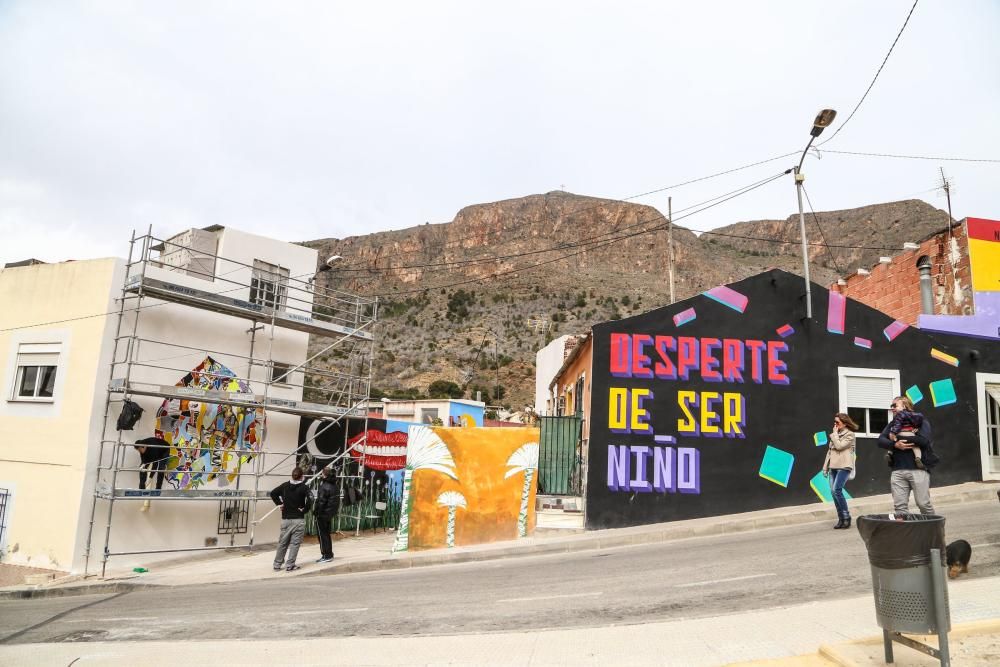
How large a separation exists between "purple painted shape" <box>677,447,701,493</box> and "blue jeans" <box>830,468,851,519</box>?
139 inches

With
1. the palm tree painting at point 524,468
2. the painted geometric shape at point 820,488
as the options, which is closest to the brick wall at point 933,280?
the painted geometric shape at point 820,488

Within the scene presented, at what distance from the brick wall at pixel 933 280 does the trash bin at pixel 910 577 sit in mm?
17327

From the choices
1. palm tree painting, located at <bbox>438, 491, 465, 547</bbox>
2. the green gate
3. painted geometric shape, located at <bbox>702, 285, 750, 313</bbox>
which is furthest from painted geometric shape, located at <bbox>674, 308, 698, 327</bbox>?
palm tree painting, located at <bbox>438, 491, 465, 547</bbox>

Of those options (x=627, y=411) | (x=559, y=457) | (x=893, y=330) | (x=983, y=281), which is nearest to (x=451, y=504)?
(x=559, y=457)

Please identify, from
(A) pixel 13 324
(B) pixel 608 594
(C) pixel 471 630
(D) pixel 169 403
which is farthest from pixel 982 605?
(A) pixel 13 324

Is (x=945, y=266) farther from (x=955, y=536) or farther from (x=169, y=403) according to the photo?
(x=169, y=403)

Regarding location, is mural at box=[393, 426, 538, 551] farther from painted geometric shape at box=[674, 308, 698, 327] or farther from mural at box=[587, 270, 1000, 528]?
painted geometric shape at box=[674, 308, 698, 327]

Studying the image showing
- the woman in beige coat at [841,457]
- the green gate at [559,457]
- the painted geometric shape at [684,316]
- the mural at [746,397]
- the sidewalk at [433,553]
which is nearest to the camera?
the woman in beige coat at [841,457]

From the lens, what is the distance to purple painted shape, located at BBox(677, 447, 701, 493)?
50.2ft

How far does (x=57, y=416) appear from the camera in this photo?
15.3m

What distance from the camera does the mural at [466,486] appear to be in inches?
543

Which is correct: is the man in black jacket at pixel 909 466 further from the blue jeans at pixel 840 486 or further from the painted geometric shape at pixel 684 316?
the painted geometric shape at pixel 684 316

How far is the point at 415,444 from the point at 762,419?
757 centimetres

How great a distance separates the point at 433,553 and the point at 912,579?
31.2 feet
